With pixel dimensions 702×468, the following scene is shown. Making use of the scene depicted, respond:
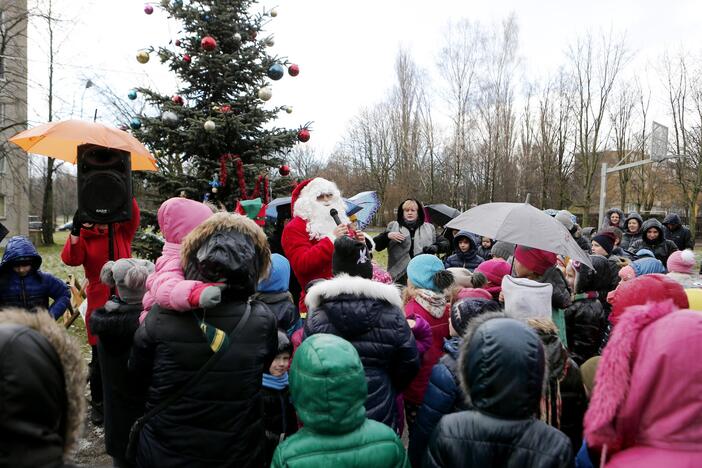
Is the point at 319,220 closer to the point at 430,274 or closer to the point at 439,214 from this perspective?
the point at 430,274

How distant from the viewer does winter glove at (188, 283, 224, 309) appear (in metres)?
1.99

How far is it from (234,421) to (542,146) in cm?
3028

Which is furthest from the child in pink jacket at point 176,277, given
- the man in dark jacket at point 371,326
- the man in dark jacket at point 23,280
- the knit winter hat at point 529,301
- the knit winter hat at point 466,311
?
the man in dark jacket at point 23,280

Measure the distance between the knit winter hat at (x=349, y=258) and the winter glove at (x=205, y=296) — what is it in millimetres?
1167

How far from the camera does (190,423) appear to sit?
2.18m

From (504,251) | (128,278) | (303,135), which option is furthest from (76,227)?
(504,251)

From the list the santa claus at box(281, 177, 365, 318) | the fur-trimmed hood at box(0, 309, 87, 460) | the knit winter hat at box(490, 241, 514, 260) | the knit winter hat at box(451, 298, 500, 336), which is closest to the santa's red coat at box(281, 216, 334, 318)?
the santa claus at box(281, 177, 365, 318)

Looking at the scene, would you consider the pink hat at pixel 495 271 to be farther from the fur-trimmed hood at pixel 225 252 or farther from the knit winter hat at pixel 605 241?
the fur-trimmed hood at pixel 225 252

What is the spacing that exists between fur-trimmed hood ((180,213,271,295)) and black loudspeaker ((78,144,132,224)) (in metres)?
2.19

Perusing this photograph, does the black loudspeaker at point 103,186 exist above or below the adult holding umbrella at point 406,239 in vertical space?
above

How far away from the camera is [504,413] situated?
176 cm

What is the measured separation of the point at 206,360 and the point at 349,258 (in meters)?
1.22

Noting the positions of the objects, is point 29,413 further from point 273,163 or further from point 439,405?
point 273,163

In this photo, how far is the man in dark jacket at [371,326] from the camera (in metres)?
2.48
